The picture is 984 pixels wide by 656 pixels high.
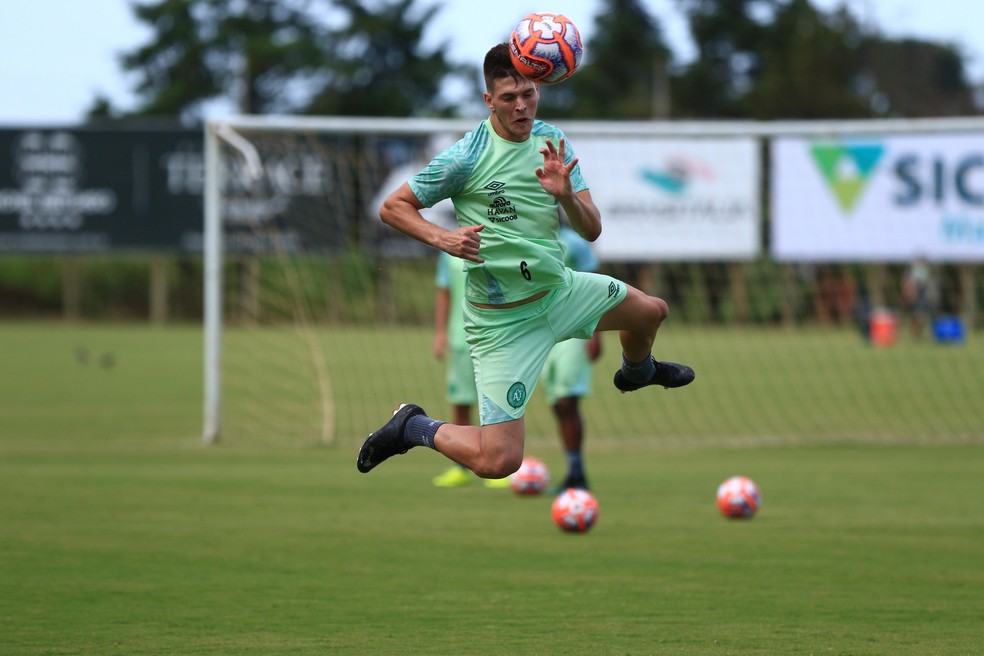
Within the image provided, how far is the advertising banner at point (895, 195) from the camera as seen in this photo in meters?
17.8

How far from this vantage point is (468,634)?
20.8ft

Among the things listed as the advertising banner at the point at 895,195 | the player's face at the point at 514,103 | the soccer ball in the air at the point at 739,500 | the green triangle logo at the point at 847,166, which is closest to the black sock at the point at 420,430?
the player's face at the point at 514,103

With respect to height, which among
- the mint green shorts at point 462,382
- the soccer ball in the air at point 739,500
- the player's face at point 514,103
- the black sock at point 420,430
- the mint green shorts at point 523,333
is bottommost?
the soccer ball in the air at point 739,500

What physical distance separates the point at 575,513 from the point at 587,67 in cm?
5624

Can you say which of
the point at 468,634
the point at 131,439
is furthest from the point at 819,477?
the point at 131,439

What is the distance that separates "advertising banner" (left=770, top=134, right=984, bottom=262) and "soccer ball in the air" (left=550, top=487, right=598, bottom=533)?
974 centimetres

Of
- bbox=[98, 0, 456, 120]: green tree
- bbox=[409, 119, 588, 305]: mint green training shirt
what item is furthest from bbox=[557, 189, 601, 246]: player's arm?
bbox=[98, 0, 456, 120]: green tree

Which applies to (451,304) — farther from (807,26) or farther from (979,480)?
(807,26)

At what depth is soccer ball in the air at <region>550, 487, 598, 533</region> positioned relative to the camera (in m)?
9.16

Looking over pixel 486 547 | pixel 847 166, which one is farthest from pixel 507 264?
pixel 847 166

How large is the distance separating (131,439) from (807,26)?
177ft

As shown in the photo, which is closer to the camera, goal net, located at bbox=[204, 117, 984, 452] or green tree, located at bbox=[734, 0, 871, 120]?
goal net, located at bbox=[204, 117, 984, 452]

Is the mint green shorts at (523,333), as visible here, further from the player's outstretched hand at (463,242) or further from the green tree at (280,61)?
the green tree at (280,61)

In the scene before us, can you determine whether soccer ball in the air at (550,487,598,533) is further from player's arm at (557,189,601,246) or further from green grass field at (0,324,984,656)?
player's arm at (557,189,601,246)
